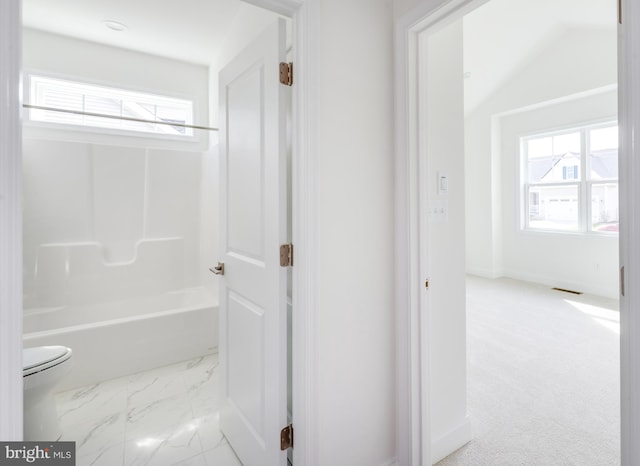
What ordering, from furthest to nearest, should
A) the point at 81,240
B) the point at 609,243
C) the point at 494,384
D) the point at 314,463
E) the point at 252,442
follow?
the point at 609,243 < the point at 81,240 < the point at 494,384 < the point at 252,442 < the point at 314,463

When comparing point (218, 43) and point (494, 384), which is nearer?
point (494, 384)

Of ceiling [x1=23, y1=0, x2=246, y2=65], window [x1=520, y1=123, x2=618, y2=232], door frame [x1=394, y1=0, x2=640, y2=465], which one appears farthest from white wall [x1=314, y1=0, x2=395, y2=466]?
window [x1=520, y1=123, x2=618, y2=232]

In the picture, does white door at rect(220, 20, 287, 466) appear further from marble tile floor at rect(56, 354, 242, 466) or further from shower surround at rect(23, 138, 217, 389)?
shower surround at rect(23, 138, 217, 389)

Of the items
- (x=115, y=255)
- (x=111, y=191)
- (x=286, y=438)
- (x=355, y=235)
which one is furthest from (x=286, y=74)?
(x=115, y=255)

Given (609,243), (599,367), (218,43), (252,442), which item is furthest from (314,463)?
(609,243)

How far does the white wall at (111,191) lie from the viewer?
282cm

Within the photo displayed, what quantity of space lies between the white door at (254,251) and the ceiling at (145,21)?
3.70ft

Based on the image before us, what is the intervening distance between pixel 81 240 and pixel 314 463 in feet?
9.30

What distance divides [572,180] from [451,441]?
4.74 meters

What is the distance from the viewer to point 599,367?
2562mm

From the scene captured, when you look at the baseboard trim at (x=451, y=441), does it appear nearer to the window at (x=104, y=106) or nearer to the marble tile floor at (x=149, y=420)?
the marble tile floor at (x=149, y=420)

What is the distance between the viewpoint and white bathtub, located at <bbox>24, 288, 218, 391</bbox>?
2.26 meters

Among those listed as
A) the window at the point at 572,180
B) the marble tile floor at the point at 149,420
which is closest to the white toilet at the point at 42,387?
the marble tile floor at the point at 149,420

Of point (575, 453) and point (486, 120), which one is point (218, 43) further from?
point (486, 120)
